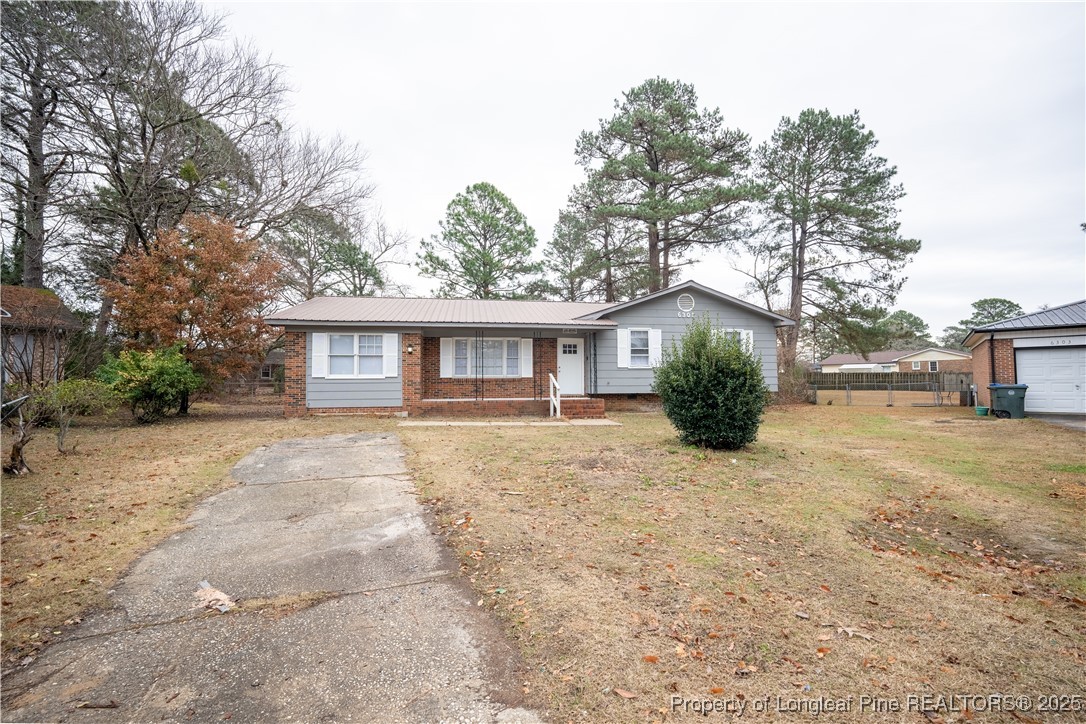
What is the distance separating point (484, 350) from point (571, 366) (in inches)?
119

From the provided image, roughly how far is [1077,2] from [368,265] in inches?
1070

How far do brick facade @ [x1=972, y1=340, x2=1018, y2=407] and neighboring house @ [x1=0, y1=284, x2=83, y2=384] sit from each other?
25.1 metres

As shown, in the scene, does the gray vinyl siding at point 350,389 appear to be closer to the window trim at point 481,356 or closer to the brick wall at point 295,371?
the brick wall at point 295,371

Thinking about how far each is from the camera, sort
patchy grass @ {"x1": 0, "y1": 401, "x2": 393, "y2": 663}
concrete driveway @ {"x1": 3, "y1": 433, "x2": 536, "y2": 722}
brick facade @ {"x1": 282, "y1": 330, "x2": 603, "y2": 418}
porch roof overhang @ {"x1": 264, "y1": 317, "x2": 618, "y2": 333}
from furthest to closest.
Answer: brick facade @ {"x1": 282, "y1": 330, "x2": 603, "y2": 418} < porch roof overhang @ {"x1": 264, "y1": 317, "x2": 618, "y2": 333} < patchy grass @ {"x1": 0, "y1": 401, "x2": 393, "y2": 663} < concrete driveway @ {"x1": 3, "y1": 433, "x2": 536, "y2": 722}

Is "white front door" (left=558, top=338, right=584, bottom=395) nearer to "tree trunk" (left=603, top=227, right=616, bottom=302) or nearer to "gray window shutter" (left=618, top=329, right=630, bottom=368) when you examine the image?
"gray window shutter" (left=618, top=329, right=630, bottom=368)

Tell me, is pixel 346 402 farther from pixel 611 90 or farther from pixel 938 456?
pixel 611 90

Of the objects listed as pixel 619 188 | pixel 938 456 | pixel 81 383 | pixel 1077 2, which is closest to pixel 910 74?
pixel 1077 2

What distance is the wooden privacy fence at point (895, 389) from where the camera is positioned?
68.4 feet

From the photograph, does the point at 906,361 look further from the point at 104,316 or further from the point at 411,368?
the point at 104,316

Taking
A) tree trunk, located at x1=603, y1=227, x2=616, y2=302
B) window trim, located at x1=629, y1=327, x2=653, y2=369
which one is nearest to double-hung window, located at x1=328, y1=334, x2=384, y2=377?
window trim, located at x1=629, y1=327, x2=653, y2=369

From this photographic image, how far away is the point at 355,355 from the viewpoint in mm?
13945

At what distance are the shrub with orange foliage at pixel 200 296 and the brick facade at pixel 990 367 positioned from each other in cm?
2382

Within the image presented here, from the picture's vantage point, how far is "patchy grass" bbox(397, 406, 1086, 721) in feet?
7.83

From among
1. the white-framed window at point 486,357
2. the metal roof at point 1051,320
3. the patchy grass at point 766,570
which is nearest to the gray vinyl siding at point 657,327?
the white-framed window at point 486,357
